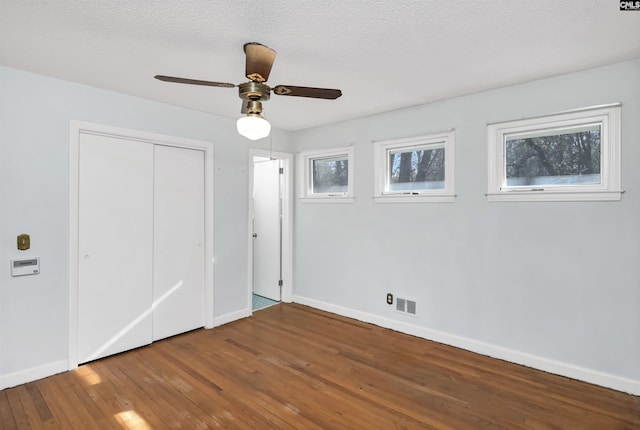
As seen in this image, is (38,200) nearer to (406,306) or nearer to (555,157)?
(406,306)

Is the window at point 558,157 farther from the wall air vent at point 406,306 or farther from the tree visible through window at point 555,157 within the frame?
the wall air vent at point 406,306

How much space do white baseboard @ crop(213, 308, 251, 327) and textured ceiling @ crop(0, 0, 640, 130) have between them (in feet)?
8.32

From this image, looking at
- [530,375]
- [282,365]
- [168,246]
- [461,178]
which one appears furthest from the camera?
[168,246]

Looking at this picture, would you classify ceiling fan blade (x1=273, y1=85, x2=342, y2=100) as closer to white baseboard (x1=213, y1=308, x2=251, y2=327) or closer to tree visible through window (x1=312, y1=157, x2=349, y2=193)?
tree visible through window (x1=312, y1=157, x2=349, y2=193)

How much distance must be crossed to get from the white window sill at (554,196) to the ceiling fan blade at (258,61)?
2.29m

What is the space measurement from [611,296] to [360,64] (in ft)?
8.65

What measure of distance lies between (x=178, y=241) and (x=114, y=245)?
64 centimetres

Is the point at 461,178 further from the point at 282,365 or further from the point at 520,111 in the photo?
the point at 282,365

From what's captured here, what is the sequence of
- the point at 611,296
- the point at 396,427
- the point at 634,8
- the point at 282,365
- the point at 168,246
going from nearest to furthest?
1. the point at 634,8
2. the point at 396,427
3. the point at 611,296
4. the point at 282,365
5. the point at 168,246

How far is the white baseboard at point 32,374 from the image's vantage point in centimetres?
262

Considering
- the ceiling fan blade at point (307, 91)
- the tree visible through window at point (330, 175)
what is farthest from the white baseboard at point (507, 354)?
the ceiling fan blade at point (307, 91)

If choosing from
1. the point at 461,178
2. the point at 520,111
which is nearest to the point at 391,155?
the point at 461,178

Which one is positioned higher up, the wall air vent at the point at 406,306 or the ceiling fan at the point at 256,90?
the ceiling fan at the point at 256,90

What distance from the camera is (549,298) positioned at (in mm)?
2883
